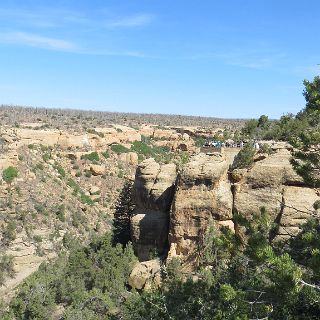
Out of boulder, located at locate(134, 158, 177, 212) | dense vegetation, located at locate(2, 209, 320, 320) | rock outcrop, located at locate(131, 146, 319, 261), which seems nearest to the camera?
dense vegetation, located at locate(2, 209, 320, 320)

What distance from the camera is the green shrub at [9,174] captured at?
123ft

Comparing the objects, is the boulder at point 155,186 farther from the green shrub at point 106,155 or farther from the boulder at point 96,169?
the green shrub at point 106,155

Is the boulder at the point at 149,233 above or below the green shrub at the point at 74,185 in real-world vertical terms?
above

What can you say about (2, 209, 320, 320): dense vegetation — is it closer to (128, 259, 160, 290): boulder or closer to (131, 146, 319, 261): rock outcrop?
(128, 259, 160, 290): boulder

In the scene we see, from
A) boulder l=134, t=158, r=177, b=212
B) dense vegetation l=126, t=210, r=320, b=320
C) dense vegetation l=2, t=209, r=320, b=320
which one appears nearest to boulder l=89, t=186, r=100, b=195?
dense vegetation l=2, t=209, r=320, b=320

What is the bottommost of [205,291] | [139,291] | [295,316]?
[139,291]

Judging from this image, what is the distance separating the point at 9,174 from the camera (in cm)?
3784

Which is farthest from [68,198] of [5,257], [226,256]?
[226,256]

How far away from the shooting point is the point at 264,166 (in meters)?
18.6

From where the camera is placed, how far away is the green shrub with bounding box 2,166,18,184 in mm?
37356

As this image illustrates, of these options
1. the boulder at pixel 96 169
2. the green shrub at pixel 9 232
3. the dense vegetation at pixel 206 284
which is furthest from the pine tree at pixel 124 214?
the boulder at pixel 96 169

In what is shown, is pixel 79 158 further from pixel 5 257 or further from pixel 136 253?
pixel 136 253

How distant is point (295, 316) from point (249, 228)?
2005 millimetres

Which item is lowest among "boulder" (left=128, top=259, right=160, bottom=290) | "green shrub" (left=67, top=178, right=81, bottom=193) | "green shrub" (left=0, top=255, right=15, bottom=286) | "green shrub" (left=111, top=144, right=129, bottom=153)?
"green shrub" (left=0, top=255, right=15, bottom=286)
